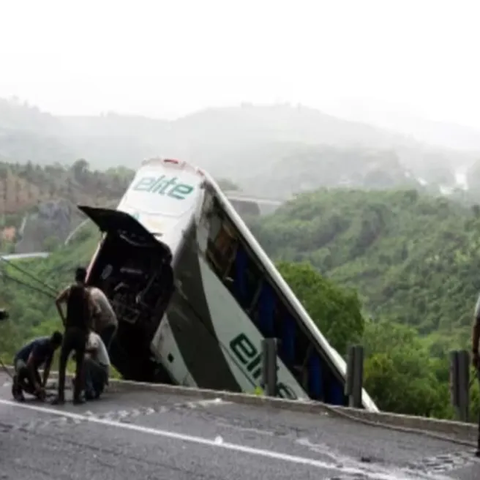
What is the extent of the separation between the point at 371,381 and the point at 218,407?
20.1 metres

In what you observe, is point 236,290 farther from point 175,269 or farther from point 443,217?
point 443,217

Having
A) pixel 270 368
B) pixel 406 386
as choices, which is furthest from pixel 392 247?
pixel 270 368

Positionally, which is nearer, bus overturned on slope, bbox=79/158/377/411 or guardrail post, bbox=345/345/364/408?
guardrail post, bbox=345/345/364/408

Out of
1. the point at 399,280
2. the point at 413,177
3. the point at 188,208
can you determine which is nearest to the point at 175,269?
the point at 188,208

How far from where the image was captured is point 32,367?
8984 mm

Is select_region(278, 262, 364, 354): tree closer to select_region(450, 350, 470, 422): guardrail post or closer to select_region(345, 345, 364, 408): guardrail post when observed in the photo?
select_region(345, 345, 364, 408): guardrail post

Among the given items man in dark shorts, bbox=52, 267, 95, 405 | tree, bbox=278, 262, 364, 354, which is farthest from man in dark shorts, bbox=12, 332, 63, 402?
tree, bbox=278, 262, 364, 354

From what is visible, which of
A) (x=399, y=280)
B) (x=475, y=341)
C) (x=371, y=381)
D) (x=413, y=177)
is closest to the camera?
(x=475, y=341)

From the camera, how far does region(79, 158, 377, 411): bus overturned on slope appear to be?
1077cm

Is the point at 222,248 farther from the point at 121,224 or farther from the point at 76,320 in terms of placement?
the point at 76,320

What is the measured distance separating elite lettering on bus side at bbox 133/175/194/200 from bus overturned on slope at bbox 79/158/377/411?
0.07 feet

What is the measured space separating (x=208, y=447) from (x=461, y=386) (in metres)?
2.54

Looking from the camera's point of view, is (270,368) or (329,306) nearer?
(270,368)

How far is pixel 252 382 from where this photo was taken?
36.6 feet
